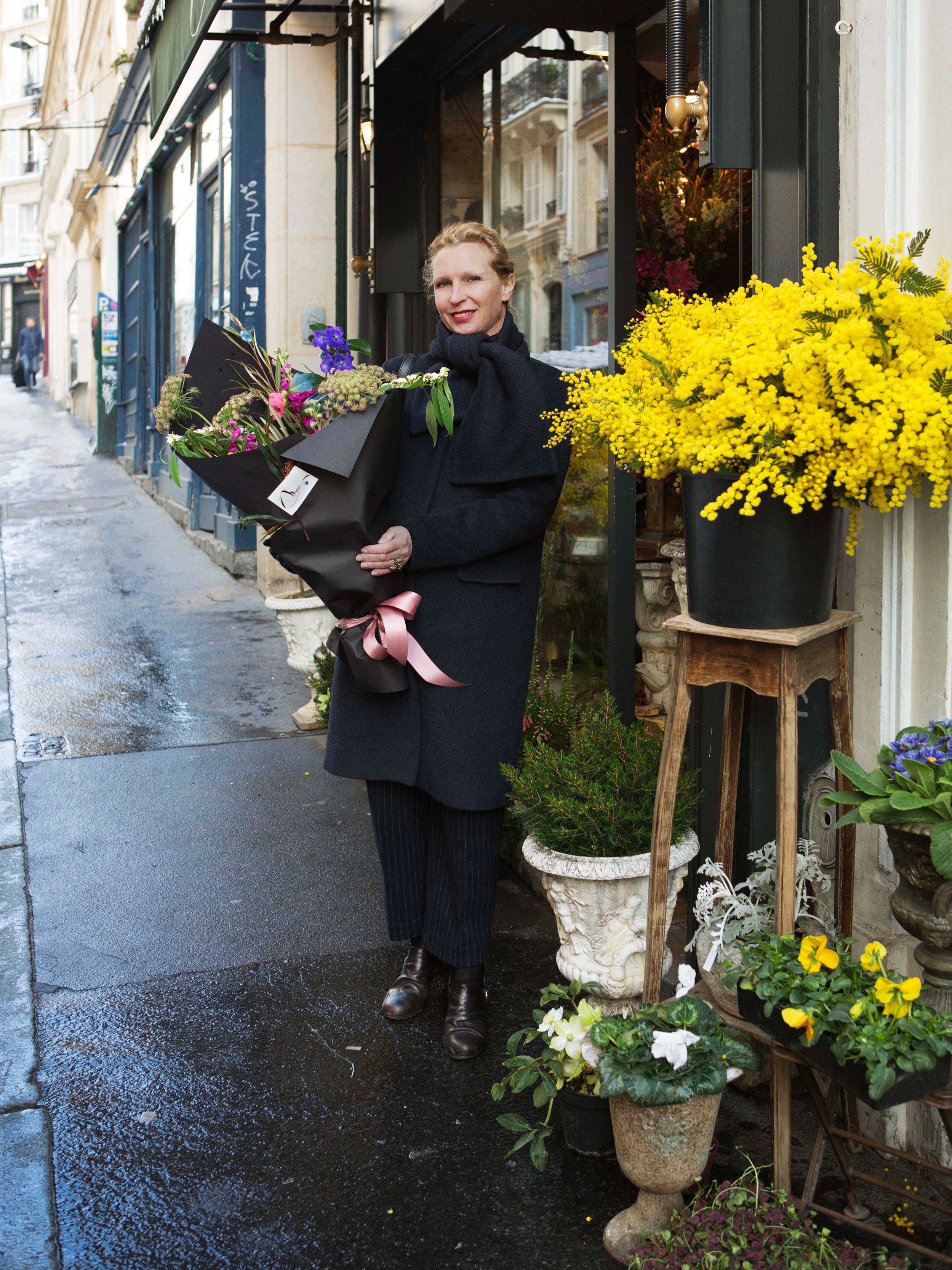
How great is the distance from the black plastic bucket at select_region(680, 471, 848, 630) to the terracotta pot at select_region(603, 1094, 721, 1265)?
89cm

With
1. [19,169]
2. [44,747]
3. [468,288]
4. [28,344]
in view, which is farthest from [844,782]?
[19,169]

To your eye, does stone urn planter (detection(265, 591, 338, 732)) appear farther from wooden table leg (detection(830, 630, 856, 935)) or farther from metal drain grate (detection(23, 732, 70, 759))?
wooden table leg (detection(830, 630, 856, 935))

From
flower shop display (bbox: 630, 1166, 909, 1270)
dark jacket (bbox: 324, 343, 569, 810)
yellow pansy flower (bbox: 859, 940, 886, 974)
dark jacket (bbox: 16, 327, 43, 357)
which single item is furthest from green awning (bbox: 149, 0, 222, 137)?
dark jacket (bbox: 16, 327, 43, 357)

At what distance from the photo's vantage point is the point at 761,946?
227 cm

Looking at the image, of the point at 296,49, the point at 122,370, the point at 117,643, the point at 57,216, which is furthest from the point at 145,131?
the point at 57,216

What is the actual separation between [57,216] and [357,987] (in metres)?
31.8

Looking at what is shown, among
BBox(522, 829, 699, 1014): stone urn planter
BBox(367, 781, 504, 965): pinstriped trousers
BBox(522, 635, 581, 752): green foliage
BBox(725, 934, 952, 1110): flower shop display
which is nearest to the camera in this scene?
BBox(725, 934, 952, 1110): flower shop display

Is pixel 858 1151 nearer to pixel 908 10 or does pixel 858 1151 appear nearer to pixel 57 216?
pixel 908 10

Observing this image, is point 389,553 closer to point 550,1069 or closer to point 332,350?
point 332,350

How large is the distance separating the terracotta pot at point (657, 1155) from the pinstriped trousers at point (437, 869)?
93 centimetres

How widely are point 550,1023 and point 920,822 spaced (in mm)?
865

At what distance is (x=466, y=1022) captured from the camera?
3113 mm

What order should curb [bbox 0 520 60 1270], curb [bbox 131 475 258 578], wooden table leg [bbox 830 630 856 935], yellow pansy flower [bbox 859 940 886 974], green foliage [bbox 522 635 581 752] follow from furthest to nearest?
curb [bbox 131 475 258 578] → green foliage [bbox 522 635 581 752] → wooden table leg [bbox 830 630 856 935] → curb [bbox 0 520 60 1270] → yellow pansy flower [bbox 859 940 886 974]

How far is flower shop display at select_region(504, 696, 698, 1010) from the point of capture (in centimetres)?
269
